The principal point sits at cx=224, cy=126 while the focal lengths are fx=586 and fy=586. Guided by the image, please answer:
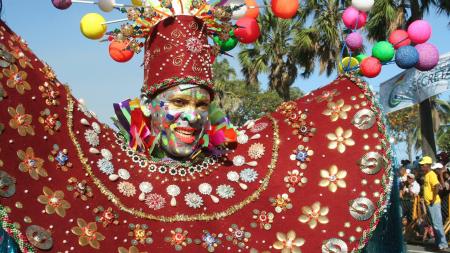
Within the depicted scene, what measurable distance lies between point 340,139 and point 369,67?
2.20ft

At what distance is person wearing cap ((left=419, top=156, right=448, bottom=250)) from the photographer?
889 centimetres

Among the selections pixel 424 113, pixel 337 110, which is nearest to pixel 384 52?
pixel 337 110

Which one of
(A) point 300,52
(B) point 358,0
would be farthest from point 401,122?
(B) point 358,0

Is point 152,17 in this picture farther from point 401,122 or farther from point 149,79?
point 401,122

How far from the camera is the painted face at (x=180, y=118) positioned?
3.56m

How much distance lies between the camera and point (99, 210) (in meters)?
3.17

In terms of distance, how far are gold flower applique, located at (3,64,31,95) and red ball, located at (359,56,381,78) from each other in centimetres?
219

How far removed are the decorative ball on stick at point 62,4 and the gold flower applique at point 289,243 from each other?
6.29 ft

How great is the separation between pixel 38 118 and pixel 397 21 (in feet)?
36.6

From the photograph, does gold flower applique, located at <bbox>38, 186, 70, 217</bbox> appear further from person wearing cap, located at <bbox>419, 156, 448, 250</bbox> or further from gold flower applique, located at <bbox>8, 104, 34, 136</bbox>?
person wearing cap, located at <bbox>419, 156, 448, 250</bbox>

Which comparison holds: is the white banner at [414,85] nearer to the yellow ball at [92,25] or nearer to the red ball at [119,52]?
the red ball at [119,52]

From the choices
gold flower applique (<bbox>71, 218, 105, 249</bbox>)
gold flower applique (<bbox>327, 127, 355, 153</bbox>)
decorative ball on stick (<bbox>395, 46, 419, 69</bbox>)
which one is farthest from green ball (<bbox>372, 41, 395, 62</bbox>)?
gold flower applique (<bbox>71, 218, 105, 249</bbox>)

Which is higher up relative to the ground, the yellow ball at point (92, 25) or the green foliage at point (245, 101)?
the green foliage at point (245, 101)

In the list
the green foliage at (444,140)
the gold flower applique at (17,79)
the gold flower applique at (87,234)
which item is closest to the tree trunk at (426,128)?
the gold flower applique at (87,234)
